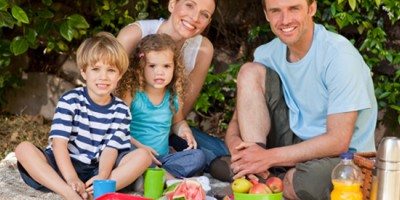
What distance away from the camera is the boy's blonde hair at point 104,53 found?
316 cm

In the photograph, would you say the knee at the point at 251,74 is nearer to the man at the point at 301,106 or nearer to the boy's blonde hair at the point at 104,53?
the man at the point at 301,106

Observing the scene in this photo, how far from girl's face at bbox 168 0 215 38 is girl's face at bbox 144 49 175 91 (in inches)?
7.2

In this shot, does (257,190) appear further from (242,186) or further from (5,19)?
(5,19)

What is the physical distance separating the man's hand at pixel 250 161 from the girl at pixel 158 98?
11.6 inches

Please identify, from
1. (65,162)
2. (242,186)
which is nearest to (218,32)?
(65,162)

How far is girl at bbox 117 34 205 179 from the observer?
339 centimetres

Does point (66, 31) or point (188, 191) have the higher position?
point (66, 31)

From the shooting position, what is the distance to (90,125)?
3180mm

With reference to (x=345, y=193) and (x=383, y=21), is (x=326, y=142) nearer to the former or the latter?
(x=345, y=193)

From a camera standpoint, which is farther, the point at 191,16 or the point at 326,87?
the point at 191,16

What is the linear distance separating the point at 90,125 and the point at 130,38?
551mm

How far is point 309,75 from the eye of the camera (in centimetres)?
324

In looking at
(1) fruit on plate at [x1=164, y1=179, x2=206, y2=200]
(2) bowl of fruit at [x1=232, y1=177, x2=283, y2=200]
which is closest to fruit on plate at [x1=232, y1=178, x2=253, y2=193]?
(2) bowl of fruit at [x1=232, y1=177, x2=283, y2=200]

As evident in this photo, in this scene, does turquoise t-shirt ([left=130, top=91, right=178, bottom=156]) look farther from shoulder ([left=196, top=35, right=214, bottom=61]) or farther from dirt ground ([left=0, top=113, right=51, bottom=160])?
dirt ground ([left=0, top=113, right=51, bottom=160])
